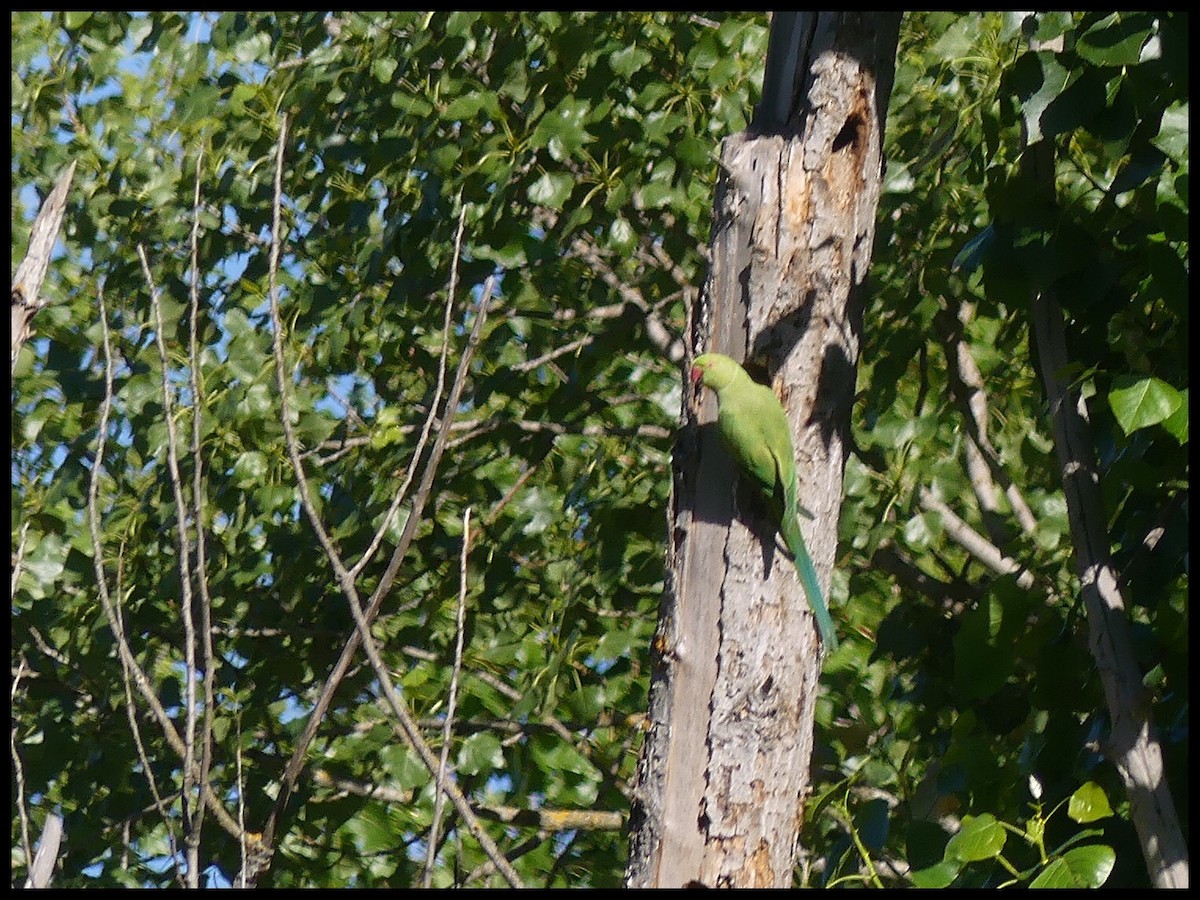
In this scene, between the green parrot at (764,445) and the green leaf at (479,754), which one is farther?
the green leaf at (479,754)

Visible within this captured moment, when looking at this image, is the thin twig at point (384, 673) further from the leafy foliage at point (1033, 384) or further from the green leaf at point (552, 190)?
the green leaf at point (552, 190)

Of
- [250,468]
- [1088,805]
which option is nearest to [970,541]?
[1088,805]

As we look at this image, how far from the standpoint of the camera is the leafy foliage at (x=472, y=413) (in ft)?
9.86

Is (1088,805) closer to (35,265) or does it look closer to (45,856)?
(45,856)

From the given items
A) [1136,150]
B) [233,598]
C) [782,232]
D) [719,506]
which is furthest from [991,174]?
[233,598]

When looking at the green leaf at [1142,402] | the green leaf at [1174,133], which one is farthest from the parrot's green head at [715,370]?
the green leaf at [1174,133]

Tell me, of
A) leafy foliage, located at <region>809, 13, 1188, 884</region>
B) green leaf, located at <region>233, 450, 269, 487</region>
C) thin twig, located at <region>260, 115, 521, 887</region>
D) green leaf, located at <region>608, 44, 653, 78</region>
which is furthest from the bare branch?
thin twig, located at <region>260, 115, 521, 887</region>

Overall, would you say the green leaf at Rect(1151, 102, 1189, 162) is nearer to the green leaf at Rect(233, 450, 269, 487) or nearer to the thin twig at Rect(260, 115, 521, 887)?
the thin twig at Rect(260, 115, 521, 887)

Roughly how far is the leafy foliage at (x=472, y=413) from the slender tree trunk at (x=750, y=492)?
21.3 inches

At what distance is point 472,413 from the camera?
3.65m

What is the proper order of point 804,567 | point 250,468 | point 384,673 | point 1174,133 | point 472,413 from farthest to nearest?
point 472,413
point 250,468
point 1174,133
point 804,567
point 384,673

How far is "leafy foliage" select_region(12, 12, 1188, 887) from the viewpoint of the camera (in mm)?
3004

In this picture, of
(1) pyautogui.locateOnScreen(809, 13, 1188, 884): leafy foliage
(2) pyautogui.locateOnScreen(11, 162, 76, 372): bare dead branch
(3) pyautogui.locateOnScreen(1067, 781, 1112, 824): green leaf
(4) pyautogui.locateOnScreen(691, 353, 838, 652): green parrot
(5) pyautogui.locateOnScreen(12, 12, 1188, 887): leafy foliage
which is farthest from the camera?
(5) pyautogui.locateOnScreen(12, 12, 1188, 887): leafy foliage

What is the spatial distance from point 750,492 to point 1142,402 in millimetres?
664
